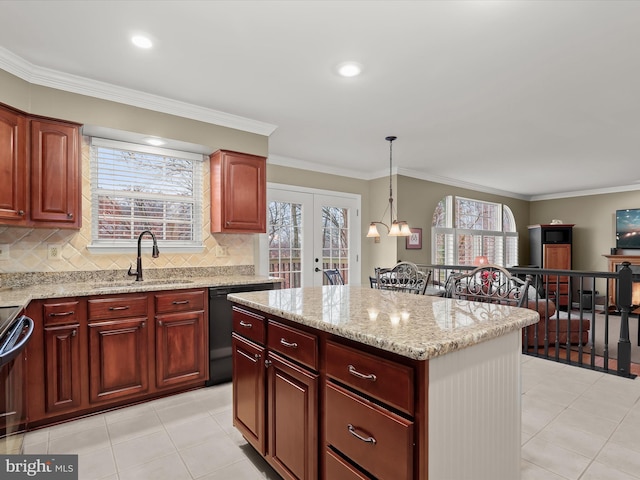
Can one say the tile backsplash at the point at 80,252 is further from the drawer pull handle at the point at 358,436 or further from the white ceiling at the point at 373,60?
the drawer pull handle at the point at 358,436

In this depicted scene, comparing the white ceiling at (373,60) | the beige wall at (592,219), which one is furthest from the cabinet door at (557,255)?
the white ceiling at (373,60)

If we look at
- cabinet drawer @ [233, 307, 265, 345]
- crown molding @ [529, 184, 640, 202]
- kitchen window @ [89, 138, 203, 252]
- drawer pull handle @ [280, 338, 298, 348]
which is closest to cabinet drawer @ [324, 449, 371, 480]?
drawer pull handle @ [280, 338, 298, 348]

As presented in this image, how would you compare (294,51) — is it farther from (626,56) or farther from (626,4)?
(626,56)

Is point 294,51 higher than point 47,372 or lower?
higher

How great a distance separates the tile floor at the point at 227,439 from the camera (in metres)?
1.97

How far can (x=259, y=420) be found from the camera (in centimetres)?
190

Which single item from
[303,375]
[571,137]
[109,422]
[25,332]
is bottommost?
[109,422]

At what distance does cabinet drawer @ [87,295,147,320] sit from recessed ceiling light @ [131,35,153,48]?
1765 mm

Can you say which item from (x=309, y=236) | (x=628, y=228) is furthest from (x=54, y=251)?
(x=628, y=228)

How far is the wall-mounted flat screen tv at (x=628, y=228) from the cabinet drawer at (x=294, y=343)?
8.73 metres

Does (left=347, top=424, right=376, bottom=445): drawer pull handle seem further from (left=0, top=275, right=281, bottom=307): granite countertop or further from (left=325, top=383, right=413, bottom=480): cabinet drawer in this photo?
Result: (left=0, top=275, right=281, bottom=307): granite countertop

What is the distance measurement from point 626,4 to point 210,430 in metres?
3.51

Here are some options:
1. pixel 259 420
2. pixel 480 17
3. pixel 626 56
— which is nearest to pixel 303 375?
pixel 259 420

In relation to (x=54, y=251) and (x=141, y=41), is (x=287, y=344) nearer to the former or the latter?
(x=141, y=41)
